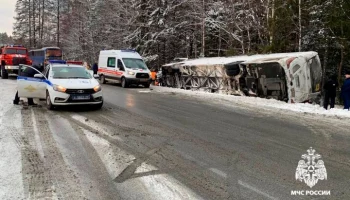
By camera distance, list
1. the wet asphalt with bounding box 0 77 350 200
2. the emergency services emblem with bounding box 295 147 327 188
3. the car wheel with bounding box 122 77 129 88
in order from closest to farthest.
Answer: the wet asphalt with bounding box 0 77 350 200
the emergency services emblem with bounding box 295 147 327 188
the car wheel with bounding box 122 77 129 88

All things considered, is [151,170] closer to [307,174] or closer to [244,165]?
[244,165]

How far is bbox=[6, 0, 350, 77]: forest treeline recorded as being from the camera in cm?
1923

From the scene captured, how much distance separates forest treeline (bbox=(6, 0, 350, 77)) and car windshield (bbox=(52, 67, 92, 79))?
12.8 meters

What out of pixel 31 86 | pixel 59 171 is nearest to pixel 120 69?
pixel 31 86

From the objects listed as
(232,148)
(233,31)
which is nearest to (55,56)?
(233,31)

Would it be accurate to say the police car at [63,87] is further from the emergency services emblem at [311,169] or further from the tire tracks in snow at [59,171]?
the emergency services emblem at [311,169]

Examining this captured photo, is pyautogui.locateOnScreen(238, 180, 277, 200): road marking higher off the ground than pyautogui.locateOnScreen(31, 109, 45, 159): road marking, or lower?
lower

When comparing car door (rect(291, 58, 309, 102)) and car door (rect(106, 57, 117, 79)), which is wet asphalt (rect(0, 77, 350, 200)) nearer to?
car door (rect(291, 58, 309, 102))

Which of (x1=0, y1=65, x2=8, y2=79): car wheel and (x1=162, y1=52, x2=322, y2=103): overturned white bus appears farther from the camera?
(x1=0, y1=65, x2=8, y2=79): car wheel

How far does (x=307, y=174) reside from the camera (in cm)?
536

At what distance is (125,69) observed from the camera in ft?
70.3

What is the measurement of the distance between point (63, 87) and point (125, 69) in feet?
35.6

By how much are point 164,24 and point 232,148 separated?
25256mm

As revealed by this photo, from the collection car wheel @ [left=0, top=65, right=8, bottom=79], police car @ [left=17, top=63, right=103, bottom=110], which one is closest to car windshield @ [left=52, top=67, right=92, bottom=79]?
police car @ [left=17, top=63, right=103, bottom=110]
